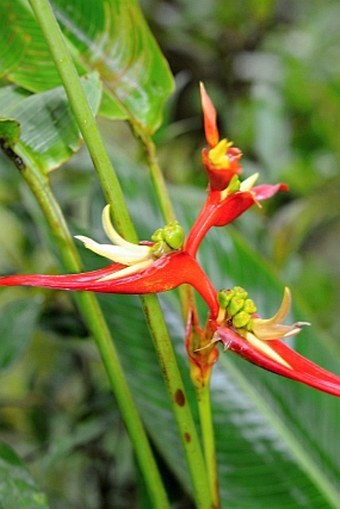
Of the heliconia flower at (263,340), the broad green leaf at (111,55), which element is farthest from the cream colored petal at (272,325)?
the broad green leaf at (111,55)

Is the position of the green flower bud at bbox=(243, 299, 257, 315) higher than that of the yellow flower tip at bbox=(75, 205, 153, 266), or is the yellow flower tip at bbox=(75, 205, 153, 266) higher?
the yellow flower tip at bbox=(75, 205, 153, 266)

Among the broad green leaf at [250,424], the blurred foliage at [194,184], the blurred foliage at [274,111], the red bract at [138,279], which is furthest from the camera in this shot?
the blurred foliage at [274,111]

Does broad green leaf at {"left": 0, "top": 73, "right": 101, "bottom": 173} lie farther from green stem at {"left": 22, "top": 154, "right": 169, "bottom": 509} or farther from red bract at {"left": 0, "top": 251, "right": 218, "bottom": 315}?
red bract at {"left": 0, "top": 251, "right": 218, "bottom": 315}

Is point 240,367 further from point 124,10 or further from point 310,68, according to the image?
point 310,68

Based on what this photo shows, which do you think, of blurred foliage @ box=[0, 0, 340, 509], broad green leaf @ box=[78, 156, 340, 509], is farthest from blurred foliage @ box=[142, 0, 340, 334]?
broad green leaf @ box=[78, 156, 340, 509]

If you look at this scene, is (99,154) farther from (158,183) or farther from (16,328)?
(16,328)

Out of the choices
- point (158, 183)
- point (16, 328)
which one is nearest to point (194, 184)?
point (16, 328)

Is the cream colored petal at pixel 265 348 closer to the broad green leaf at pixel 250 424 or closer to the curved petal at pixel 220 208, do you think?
the curved petal at pixel 220 208
